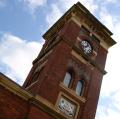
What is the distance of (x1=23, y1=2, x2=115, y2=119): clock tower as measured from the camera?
59.1ft

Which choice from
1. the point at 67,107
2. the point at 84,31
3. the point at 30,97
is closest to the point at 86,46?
the point at 84,31

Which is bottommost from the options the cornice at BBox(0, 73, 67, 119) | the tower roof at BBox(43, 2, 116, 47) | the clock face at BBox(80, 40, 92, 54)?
the cornice at BBox(0, 73, 67, 119)

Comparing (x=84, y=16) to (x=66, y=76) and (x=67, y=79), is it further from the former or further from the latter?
(x=67, y=79)

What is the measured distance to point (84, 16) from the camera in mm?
22703

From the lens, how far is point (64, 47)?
2012 cm

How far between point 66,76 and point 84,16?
5616 millimetres

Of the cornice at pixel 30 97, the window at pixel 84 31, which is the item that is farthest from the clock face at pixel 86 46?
the cornice at pixel 30 97

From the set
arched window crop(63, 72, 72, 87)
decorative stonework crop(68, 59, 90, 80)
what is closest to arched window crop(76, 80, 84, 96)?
decorative stonework crop(68, 59, 90, 80)

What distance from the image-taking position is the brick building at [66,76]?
1619 centimetres

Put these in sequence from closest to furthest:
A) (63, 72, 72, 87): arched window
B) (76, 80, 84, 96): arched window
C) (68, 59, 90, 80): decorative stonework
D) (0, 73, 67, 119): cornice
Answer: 1. (0, 73, 67, 119): cornice
2. (63, 72, 72, 87): arched window
3. (76, 80, 84, 96): arched window
4. (68, 59, 90, 80): decorative stonework

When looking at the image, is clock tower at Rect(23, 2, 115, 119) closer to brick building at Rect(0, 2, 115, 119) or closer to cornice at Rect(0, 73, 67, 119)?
brick building at Rect(0, 2, 115, 119)

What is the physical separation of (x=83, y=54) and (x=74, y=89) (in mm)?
2933

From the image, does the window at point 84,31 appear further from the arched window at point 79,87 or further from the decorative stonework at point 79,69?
the arched window at point 79,87

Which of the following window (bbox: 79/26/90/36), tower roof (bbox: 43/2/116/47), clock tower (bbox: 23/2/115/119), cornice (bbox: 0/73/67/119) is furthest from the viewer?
tower roof (bbox: 43/2/116/47)
